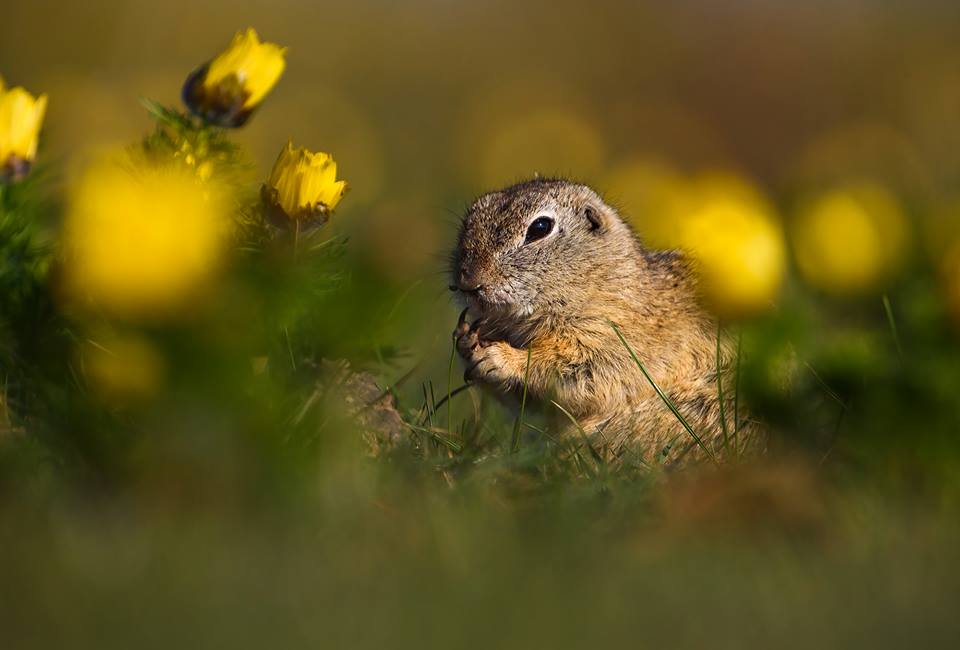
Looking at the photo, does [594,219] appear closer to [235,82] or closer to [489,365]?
[489,365]

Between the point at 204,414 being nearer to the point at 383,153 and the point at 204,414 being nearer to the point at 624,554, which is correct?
the point at 624,554

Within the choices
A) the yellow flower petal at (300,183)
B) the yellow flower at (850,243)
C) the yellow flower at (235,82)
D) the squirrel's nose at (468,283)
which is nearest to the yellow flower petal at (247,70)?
the yellow flower at (235,82)

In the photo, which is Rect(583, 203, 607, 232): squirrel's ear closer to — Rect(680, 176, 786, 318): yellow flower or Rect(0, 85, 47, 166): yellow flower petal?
Rect(680, 176, 786, 318): yellow flower

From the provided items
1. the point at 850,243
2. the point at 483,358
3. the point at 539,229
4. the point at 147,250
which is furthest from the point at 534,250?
the point at 147,250

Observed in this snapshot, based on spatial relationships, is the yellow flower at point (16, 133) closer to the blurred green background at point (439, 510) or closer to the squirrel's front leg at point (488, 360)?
the blurred green background at point (439, 510)

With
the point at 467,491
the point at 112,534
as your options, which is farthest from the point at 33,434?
the point at 467,491
